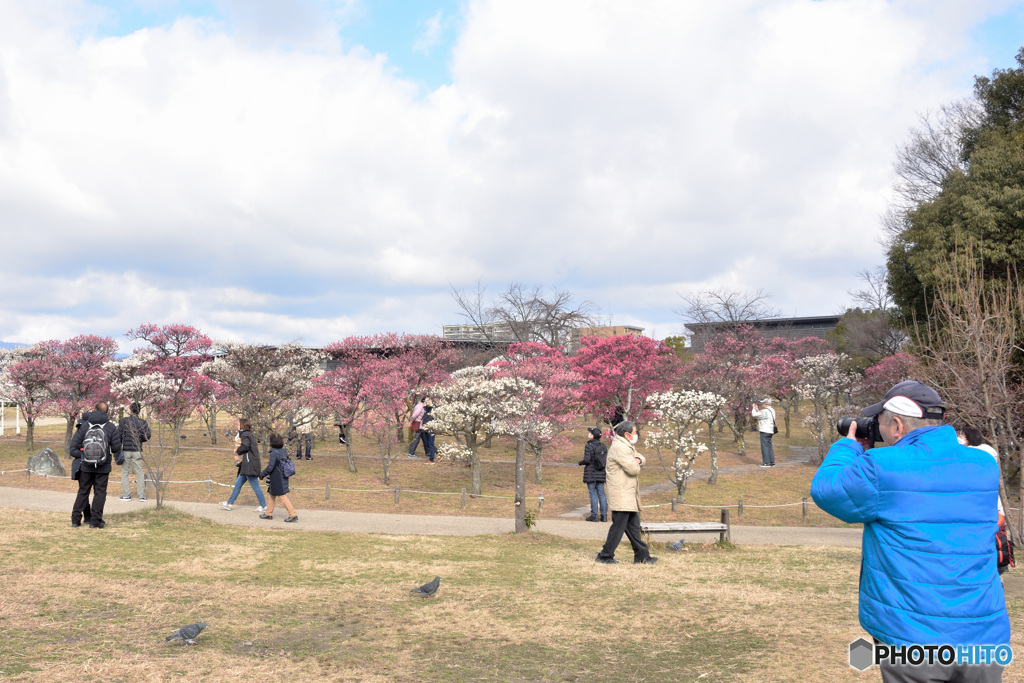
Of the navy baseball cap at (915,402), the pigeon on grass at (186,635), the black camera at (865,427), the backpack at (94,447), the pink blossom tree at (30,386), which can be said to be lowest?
the pigeon on grass at (186,635)

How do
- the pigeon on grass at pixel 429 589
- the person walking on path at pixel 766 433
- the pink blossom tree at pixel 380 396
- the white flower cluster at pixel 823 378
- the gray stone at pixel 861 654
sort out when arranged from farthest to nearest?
the white flower cluster at pixel 823 378
the person walking on path at pixel 766 433
the pink blossom tree at pixel 380 396
the pigeon on grass at pixel 429 589
the gray stone at pixel 861 654

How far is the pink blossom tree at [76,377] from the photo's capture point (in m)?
21.6

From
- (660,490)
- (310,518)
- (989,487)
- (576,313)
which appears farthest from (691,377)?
(989,487)

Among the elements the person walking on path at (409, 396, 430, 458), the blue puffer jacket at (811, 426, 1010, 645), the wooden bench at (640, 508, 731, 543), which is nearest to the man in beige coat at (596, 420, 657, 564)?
the wooden bench at (640, 508, 731, 543)

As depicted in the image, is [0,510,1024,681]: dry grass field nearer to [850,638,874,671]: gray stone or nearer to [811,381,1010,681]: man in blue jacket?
[850,638,874,671]: gray stone

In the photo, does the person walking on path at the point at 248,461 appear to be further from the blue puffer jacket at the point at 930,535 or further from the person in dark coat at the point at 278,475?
the blue puffer jacket at the point at 930,535

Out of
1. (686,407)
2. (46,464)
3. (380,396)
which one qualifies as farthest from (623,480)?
(46,464)

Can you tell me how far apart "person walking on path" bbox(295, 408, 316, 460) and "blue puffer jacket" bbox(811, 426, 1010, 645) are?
1794 cm

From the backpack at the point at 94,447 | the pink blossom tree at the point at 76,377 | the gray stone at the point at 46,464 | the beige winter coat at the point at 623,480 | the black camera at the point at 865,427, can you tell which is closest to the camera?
the black camera at the point at 865,427

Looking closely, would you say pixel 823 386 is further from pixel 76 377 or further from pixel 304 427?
pixel 76 377

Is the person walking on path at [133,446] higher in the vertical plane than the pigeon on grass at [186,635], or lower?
higher

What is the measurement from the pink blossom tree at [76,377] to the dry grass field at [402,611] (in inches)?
551

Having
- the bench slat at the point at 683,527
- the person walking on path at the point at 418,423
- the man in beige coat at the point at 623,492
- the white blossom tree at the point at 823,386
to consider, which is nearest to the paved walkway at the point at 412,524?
the bench slat at the point at 683,527

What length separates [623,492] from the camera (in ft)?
26.5
